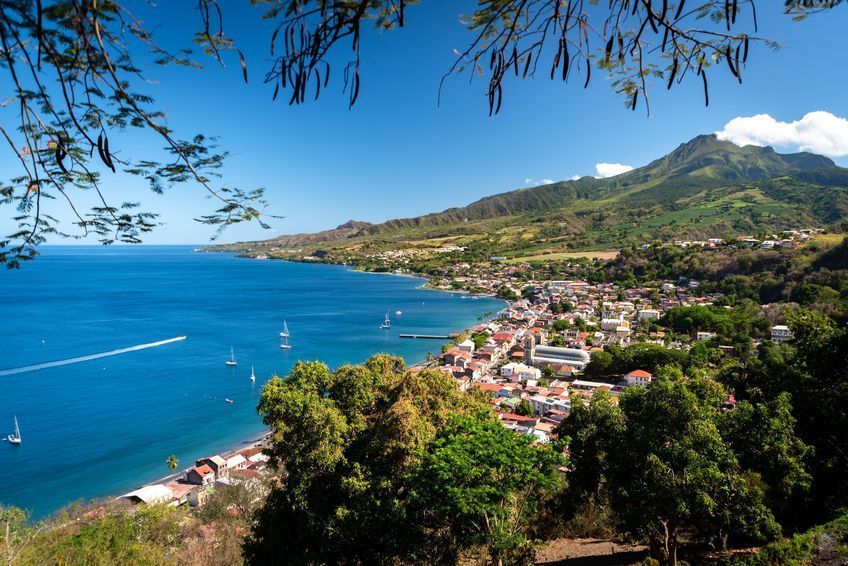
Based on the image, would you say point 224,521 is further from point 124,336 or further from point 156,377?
point 124,336

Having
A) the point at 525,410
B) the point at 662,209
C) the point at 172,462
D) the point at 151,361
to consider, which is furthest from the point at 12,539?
the point at 662,209

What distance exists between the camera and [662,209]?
115m

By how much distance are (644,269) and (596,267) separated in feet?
29.2

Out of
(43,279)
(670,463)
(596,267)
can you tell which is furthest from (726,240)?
(43,279)

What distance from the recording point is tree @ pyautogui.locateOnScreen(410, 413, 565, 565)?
555 centimetres

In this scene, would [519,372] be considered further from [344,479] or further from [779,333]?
[344,479]

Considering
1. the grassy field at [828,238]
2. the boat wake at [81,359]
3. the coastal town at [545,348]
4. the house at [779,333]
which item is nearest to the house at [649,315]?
the coastal town at [545,348]

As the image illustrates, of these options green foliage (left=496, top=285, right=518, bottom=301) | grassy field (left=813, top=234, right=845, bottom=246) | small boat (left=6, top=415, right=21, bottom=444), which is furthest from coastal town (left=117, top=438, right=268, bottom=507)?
grassy field (left=813, top=234, right=845, bottom=246)

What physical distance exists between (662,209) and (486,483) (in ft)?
423

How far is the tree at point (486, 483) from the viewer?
555 centimetres

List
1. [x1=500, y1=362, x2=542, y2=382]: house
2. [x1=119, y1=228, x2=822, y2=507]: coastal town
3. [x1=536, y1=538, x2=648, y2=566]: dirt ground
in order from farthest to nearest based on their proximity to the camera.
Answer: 1. [x1=500, y1=362, x2=542, y2=382]: house
2. [x1=119, y1=228, x2=822, y2=507]: coastal town
3. [x1=536, y1=538, x2=648, y2=566]: dirt ground

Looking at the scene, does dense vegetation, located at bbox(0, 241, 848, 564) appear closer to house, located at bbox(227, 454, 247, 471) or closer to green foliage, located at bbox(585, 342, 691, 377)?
house, located at bbox(227, 454, 247, 471)

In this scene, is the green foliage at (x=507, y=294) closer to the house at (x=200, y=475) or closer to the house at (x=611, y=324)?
the house at (x=611, y=324)

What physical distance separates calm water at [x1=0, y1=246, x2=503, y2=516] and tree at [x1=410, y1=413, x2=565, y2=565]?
15544 millimetres
